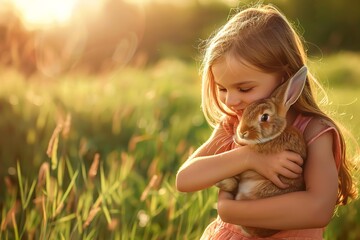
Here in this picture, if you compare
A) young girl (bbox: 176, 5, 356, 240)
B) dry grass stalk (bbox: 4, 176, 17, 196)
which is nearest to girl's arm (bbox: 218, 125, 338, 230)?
young girl (bbox: 176, 5, 356, 240)

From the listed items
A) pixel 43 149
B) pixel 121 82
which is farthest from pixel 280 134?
pixel 121 82

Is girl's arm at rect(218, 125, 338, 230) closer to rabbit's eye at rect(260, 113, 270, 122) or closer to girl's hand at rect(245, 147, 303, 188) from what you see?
girl's hand at rect(245, 147, 303, 188)

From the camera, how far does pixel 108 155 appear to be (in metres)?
5.26

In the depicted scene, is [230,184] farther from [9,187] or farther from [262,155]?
[9,187]

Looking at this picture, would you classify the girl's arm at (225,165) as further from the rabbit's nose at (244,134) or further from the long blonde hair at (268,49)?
the long blonde hair at (268,49)

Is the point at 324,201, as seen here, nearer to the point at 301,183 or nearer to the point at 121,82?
the point at 301,183

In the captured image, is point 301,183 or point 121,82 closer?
point 301,183

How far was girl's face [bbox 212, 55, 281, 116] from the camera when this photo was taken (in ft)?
8.53

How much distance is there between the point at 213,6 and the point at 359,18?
516cm

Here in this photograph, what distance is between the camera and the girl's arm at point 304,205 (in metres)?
2.46

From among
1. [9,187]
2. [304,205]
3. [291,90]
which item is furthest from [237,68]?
[9,187]

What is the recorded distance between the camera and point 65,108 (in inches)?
237

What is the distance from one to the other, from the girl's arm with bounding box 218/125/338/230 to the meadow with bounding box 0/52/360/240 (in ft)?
2.58

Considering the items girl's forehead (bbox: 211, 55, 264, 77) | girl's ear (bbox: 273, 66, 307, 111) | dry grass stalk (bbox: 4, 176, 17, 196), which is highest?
girl's forehead (bbox: 211, 55, 264, 77)
